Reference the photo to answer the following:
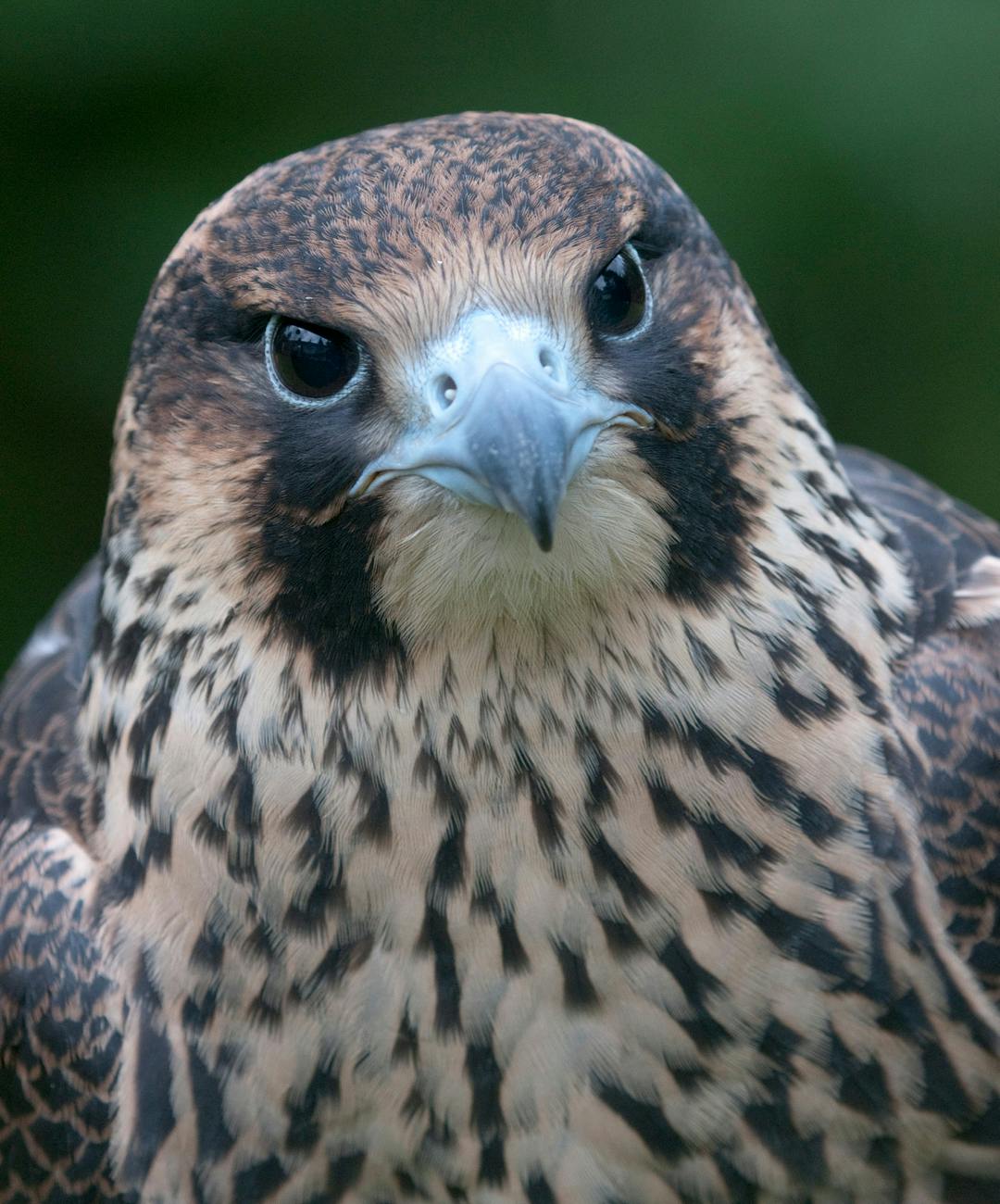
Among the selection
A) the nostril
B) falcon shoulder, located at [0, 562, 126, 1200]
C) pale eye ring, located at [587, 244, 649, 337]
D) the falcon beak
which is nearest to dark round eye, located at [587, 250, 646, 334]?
pale eye ring, located at [587, 244, 649, 337]

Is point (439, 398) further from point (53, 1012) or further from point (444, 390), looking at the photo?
point (53, 1012)

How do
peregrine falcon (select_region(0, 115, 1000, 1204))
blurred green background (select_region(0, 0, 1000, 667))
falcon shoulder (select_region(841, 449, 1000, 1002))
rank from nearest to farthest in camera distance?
1. peregrine falcon (select_region(0, 115, 1000, 1204))
2. falcon shoulder (select_region(841, 449, 1000, 1002))
3. blurred green background (select_region(0, 0, 1000, 667))

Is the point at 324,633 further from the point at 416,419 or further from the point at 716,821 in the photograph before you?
the point at 716,821

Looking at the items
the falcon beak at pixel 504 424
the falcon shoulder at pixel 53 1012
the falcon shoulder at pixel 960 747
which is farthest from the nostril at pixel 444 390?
the falcon shoulder at pixel 53 1012

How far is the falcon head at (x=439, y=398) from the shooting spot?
2264mm

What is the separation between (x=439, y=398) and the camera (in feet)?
7.32

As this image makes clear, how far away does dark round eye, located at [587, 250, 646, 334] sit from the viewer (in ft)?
7.79

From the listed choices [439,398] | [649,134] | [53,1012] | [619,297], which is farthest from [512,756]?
[649,134]

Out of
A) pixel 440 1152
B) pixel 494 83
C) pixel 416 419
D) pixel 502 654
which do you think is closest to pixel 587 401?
pixel 416 419

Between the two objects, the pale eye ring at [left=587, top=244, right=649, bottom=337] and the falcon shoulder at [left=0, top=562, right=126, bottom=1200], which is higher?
the pale eye ring at [left=587, top=244, right=649, bottom=337]

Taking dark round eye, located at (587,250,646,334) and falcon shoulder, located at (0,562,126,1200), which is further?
falcon shoulder, located at (0,562,126,1200)

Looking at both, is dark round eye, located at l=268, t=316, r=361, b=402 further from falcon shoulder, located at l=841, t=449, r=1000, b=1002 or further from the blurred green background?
the blurred green background

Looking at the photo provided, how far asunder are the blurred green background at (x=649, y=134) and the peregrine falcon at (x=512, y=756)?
1.70 metres

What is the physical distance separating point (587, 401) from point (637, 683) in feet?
1.38
